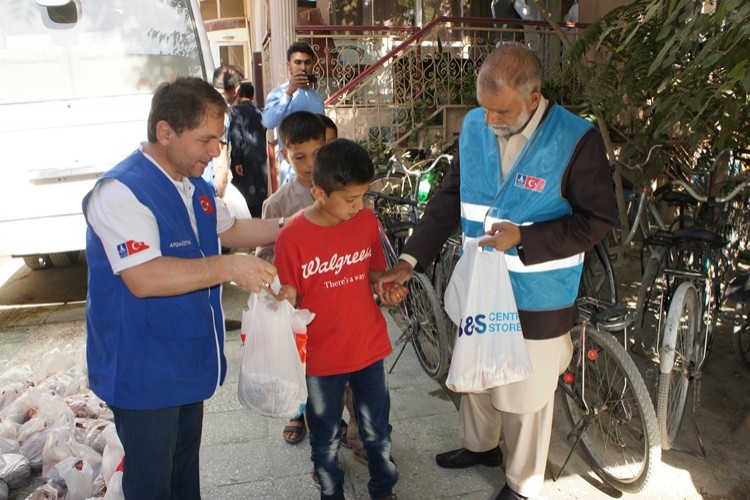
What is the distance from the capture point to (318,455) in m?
2.49

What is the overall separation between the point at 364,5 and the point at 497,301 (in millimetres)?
12663

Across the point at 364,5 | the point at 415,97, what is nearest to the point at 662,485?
the point at 415,97

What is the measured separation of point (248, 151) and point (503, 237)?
168 inches

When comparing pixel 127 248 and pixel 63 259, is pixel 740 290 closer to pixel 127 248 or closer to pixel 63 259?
pixel 127 248

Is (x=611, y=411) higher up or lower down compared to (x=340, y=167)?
lower down

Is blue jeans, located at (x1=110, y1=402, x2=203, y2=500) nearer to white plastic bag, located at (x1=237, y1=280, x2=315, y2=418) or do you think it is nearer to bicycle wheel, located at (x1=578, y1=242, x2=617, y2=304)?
white plastic bag, located at (x1=237, y1=280, x2=315, y2=418)

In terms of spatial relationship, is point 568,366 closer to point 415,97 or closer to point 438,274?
point 438,274

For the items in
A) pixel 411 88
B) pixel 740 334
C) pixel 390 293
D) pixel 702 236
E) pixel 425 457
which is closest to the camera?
pixel 390 293

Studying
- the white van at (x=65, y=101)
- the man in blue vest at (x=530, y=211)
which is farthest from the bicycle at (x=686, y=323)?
the white van at (x=65, y=101)

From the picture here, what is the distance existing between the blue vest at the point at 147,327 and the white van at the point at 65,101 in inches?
138

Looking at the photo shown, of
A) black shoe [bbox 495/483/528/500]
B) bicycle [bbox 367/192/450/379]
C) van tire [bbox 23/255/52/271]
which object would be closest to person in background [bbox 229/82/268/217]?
bicycle [bbox 367/192/450/379]

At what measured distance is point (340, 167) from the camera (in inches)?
89.5

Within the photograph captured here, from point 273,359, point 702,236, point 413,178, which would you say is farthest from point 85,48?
point 702,236

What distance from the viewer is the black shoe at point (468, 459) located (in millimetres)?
3090
